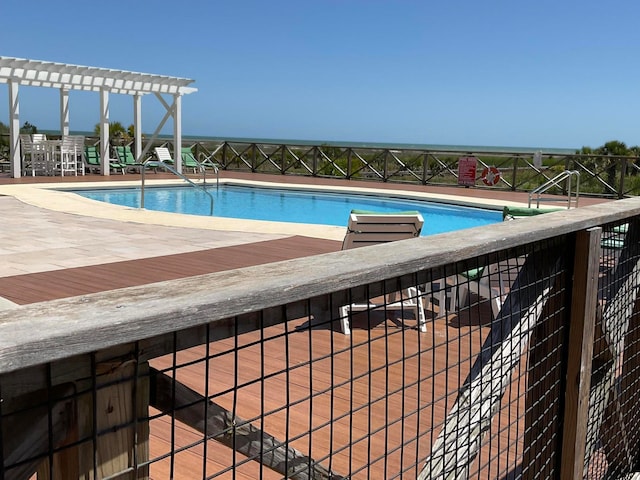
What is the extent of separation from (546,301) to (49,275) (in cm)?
474

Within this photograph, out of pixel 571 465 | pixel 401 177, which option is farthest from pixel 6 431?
pixel 401 177

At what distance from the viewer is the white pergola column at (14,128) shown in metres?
15.1

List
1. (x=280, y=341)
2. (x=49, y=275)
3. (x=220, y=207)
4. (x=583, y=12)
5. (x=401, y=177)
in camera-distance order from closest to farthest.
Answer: (x=280, y=341), (x=49, y=275), (x=220, y=207), (x=401, y=177), (x=583, y=12)

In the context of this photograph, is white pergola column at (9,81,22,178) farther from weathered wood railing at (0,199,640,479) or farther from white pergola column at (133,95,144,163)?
weathered wood railing at (0,199,640,479)

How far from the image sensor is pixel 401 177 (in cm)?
1792

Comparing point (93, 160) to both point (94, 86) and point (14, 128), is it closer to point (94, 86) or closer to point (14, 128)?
point (94, 86)

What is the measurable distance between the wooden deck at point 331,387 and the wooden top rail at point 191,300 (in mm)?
95

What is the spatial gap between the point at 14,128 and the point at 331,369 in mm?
15829

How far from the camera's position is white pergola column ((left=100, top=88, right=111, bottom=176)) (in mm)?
16922

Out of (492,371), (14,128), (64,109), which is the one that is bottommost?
(492,371)

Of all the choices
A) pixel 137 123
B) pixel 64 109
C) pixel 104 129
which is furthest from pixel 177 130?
pixel 64 109

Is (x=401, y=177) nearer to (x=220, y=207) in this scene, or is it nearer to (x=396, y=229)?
(x=220, y=207)

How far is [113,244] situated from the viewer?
7.46 metres

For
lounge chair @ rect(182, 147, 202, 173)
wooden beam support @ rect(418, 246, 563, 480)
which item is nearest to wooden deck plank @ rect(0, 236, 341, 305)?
wooden beam support @ rect(418, 246, 563, 480)
